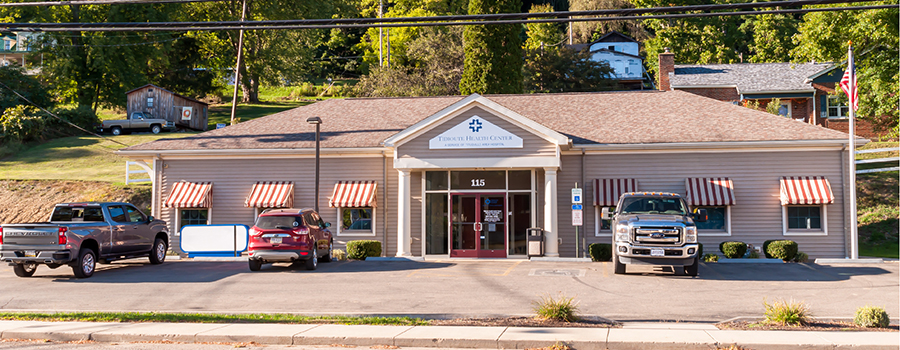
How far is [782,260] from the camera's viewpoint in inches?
790

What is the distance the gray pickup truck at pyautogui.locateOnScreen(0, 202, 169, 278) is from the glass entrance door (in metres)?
9.23

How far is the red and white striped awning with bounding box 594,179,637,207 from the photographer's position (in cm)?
2230

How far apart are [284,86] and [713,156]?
65806 millimetres

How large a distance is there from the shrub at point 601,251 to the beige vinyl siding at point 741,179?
215cm

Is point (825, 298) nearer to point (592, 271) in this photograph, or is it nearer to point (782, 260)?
point (592, 271)

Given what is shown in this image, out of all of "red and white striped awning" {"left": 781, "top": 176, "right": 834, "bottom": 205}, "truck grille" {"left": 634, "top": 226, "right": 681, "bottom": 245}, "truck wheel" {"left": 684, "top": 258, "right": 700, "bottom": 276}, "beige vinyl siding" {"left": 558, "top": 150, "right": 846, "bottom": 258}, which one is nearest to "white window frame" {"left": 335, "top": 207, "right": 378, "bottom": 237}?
"beige vinyl siding" {"left": 558, "top": 150, "right": 846, "bottom": 258}

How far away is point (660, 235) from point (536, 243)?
5.66 metres

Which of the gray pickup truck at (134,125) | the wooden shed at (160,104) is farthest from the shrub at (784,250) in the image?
the wooden shed at (160,104)

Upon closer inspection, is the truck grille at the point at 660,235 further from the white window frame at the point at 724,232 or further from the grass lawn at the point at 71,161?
the grass lawn at the point at 71,161

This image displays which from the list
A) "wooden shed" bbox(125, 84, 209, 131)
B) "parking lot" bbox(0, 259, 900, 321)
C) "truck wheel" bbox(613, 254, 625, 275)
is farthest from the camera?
"wooden shed" bbox(125, 84, 209, 131)

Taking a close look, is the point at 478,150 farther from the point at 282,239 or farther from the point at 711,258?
the point at 711,258

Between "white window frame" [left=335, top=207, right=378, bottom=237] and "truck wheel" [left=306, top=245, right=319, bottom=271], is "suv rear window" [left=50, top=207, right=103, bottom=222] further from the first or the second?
"white window frame" [left=335, top=207, right=378, bottom=237]

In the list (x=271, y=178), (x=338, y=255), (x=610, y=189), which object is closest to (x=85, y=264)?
(x=338, y=255)

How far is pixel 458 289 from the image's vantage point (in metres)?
14.8
